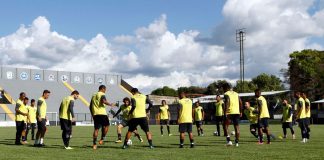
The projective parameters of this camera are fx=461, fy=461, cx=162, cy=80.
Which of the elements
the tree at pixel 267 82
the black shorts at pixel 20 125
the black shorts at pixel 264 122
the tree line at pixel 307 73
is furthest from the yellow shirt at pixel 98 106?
the tree at pixel 267 82

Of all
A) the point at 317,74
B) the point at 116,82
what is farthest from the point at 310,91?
the point at 116,82

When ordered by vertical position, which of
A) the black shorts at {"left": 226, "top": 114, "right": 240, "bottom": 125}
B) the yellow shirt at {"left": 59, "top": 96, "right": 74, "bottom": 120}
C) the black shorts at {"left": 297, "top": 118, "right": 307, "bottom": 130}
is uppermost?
the yellow shirt at {"left": 59, "top": 96, "right": 74, "bottom": 120}

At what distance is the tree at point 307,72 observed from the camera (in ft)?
235

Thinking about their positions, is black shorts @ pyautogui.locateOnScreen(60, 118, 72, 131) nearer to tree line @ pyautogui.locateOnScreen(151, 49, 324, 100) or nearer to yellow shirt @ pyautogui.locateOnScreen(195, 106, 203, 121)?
yellow shirt @ pyautogui.locateOnScreen(195, 106, 203, 121)

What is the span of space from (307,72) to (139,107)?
67.5 m

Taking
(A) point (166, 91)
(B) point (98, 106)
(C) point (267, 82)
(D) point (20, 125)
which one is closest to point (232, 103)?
(B) point (98, 106)

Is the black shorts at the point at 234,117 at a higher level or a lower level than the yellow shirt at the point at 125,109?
lower

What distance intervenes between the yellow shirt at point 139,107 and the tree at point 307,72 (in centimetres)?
5929

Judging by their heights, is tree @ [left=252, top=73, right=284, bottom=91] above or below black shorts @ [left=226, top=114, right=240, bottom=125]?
above

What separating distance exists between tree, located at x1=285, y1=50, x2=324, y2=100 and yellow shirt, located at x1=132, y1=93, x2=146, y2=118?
59.3 metres

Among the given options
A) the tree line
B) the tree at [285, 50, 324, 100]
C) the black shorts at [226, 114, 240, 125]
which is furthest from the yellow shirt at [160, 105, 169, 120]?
the tree at [285, 50, 324, 100]

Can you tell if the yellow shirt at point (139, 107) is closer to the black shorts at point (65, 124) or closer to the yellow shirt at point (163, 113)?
the black shorts at point (65, 124)

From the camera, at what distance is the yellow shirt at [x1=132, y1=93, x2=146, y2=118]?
15266mm

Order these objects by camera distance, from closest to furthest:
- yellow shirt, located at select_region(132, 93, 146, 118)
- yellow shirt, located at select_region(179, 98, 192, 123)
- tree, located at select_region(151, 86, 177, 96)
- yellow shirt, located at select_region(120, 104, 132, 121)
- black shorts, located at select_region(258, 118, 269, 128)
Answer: yellow shirt, located at select_region(132, 93, 146, 118)
yellow shirt, located at select_region(179, 98, 192, 123)
black shorts, located at select_region(258, 118, 269, 128)
yellow shirt, located at select_region(120, 104, 132, 121)
tree, located at select_region(151, 86, 177, 96)
